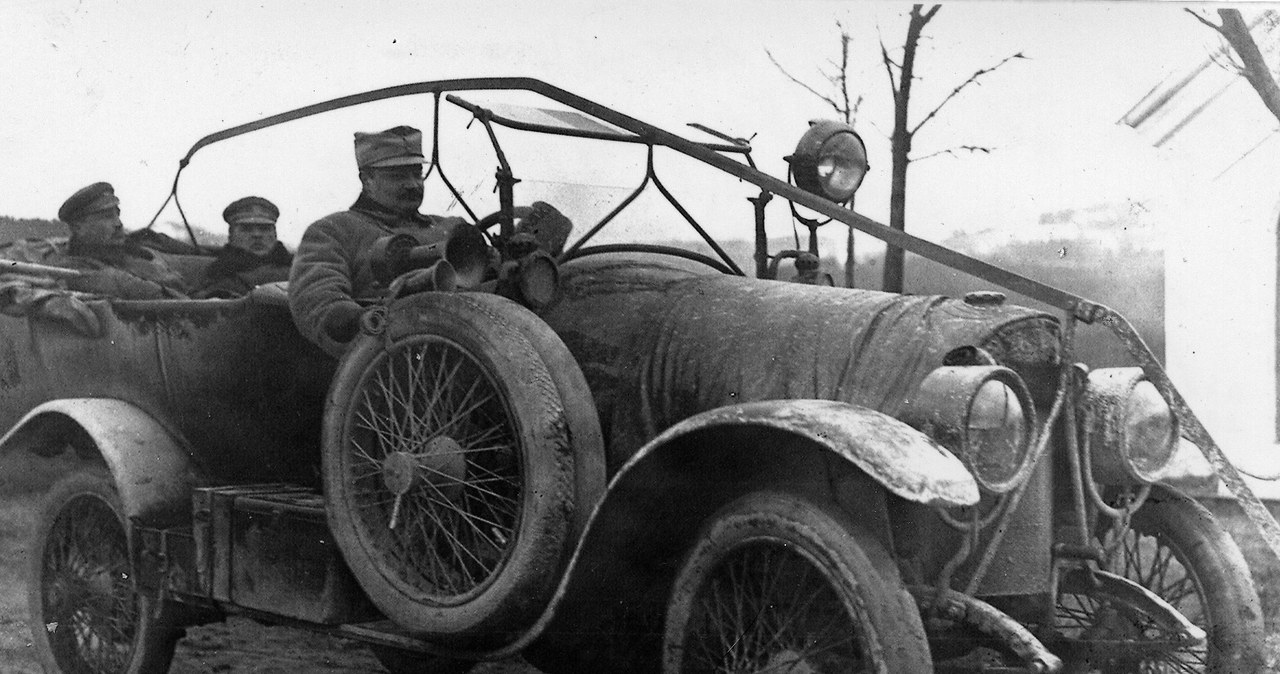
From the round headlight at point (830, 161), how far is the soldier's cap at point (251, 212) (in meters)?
1.32

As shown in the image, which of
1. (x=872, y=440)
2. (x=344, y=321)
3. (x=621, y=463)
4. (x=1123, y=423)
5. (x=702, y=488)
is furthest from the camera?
(x=344, y=321)

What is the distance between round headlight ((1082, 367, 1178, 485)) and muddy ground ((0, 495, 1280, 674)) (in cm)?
159

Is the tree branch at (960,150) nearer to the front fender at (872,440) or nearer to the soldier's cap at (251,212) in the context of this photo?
the front fender at (872,440)

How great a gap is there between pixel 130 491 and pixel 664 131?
5.61ft

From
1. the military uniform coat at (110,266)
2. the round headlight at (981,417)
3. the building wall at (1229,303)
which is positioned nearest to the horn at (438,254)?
the military uniform coat at (110,266)

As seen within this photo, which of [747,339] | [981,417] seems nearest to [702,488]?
[747,339]

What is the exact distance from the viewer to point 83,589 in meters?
3.77

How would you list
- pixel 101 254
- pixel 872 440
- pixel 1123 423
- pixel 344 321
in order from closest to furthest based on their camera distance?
pixel 872 440 < pixel 1123 423 < pixel 344 321 < pixel 101 254

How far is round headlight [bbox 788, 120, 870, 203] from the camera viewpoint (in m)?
3.28

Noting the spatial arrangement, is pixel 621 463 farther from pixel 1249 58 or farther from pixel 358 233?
pixel 1249 58

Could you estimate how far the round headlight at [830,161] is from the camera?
3.28 m

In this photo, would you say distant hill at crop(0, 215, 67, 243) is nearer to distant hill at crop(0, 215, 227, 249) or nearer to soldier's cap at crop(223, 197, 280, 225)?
distant hill at crop(0, 215, 227, 249)

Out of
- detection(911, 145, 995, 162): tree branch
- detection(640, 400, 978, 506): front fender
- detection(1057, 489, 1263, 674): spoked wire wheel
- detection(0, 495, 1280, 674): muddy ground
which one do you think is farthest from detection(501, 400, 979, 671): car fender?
detection(911, 145, 995, 162): tree branch

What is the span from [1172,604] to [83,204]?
9.43 feet
